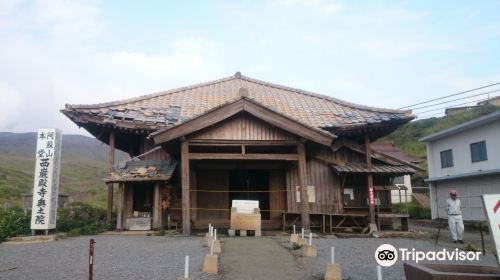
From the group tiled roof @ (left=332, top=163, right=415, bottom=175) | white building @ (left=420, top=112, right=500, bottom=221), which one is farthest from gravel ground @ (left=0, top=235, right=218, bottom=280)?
white building @ (left=420, top=112, right=500, bottom=221)

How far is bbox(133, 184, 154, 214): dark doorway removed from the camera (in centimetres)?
1623

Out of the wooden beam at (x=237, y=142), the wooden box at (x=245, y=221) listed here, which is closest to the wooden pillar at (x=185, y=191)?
the wooden beam at (x=237, y=142)

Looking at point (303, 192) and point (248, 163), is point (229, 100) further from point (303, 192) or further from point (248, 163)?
point (303, 192)

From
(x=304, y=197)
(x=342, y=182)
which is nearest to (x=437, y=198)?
(x=342, y=182)

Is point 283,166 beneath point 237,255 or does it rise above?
above

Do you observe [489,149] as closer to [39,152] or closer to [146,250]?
[146,250]

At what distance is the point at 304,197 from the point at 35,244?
8753mm

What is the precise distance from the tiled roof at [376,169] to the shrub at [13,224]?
39.5 ft

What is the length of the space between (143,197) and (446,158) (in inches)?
839

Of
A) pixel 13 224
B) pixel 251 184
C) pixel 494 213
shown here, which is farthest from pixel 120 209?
pixel 494 213

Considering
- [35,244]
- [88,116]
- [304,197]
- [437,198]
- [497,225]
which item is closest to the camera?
[497,225]

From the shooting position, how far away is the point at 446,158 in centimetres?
2789

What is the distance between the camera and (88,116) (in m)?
15.7

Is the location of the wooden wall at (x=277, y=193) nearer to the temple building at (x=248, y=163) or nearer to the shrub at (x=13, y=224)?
the temple building at (x=248, y=163)
